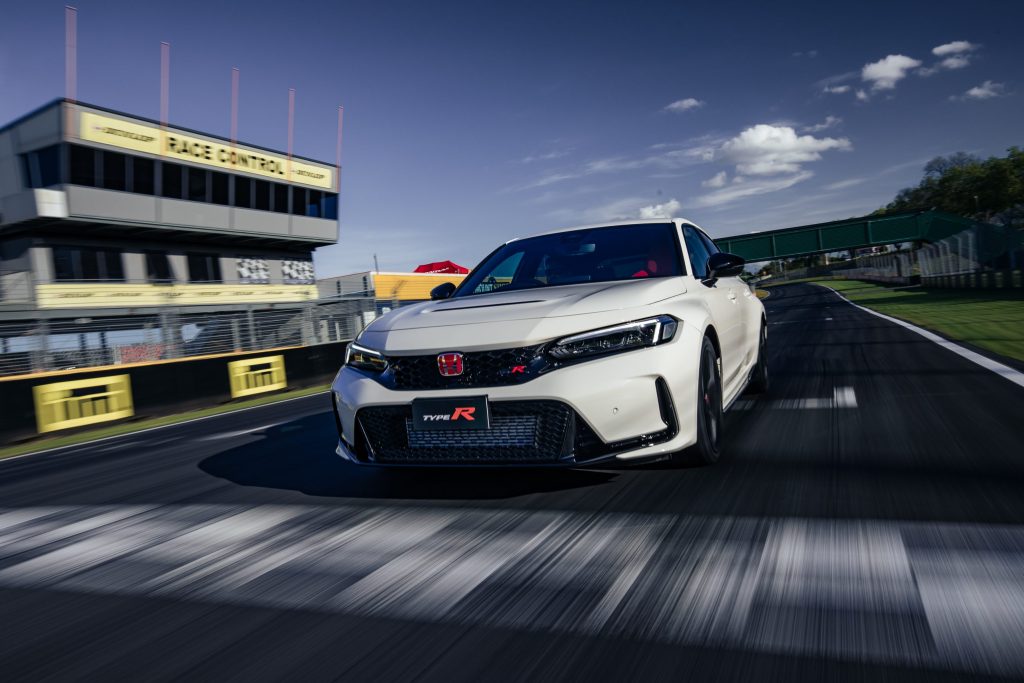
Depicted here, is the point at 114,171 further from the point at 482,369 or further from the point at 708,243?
the point at 482,369

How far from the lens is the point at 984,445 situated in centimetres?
443

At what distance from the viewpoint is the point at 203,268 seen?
130ft

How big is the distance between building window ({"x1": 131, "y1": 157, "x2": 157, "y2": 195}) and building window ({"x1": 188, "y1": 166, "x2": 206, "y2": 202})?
6.75ft

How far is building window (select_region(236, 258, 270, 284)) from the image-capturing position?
41.8 metres

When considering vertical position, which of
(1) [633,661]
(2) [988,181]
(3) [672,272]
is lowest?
(1) [633,661]

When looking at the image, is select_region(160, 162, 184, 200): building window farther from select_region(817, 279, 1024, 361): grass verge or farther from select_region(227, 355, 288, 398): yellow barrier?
select_region(817, 279, 1024, 361): grass verge

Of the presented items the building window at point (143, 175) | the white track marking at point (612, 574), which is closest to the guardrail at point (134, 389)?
the white track marking at point (612, 574)

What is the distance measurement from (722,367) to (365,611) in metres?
2.96

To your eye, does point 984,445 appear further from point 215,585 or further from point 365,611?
point 215,585

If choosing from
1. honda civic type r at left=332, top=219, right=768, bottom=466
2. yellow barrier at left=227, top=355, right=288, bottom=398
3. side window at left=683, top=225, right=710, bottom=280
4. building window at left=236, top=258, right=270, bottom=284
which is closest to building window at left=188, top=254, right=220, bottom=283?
building window at left=236, top=258, right=270, bottom=284

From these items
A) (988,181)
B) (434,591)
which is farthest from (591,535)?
(988,181)

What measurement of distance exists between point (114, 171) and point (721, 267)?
3468 cm

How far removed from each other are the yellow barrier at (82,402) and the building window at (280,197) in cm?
3169

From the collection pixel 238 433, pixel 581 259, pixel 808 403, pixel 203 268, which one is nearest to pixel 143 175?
pixel 203 268
